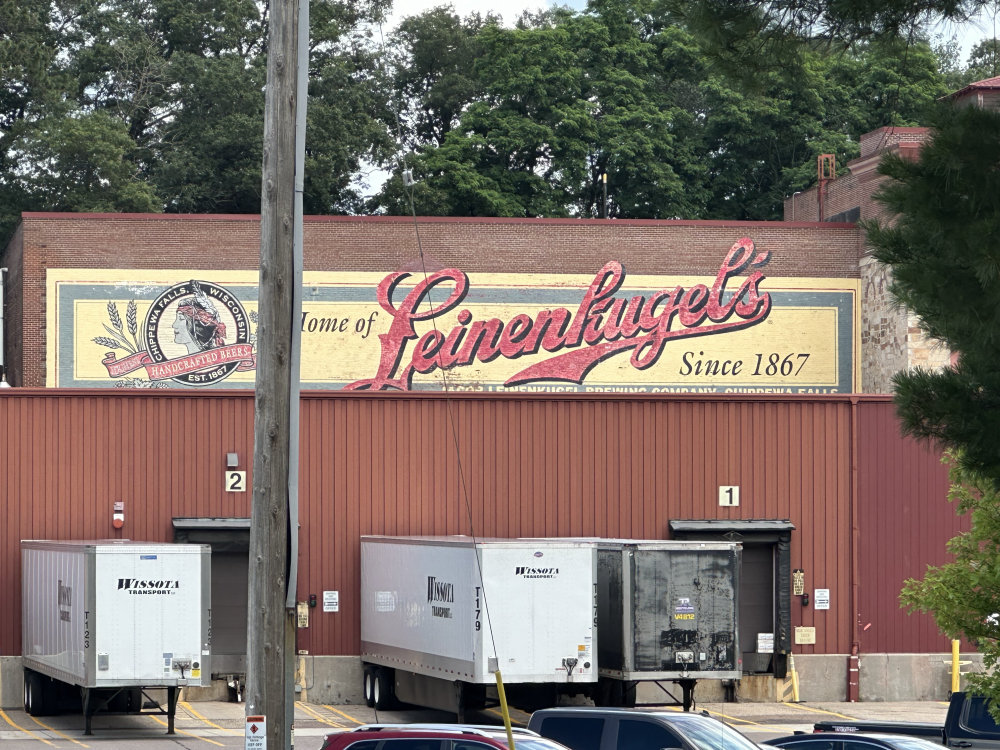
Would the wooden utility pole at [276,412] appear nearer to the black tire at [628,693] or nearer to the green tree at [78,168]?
the black tire at [628,693]

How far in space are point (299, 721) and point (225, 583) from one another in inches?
153

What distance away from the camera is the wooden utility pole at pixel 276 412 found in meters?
13.6

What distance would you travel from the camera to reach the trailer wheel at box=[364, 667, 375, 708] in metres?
31.3

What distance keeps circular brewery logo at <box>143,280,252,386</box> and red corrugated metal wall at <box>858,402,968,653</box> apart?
18.6 m

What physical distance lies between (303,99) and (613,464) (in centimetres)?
2010

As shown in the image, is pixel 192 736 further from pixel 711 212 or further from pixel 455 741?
pixel 711 212

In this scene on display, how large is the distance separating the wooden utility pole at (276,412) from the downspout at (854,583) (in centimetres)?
2162

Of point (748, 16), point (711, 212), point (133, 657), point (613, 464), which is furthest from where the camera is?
point (711, 212)

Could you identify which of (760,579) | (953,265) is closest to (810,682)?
(760,579)

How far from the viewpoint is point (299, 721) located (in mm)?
29469

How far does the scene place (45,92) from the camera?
220 ft

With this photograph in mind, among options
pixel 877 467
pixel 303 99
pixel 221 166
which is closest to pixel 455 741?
pixel 303 99

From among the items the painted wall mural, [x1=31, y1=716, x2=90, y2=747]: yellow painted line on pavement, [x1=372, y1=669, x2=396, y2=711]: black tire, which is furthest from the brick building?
the painted wall mural

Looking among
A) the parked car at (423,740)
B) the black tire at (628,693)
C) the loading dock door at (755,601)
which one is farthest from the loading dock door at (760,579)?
the parked car at (423,740)
